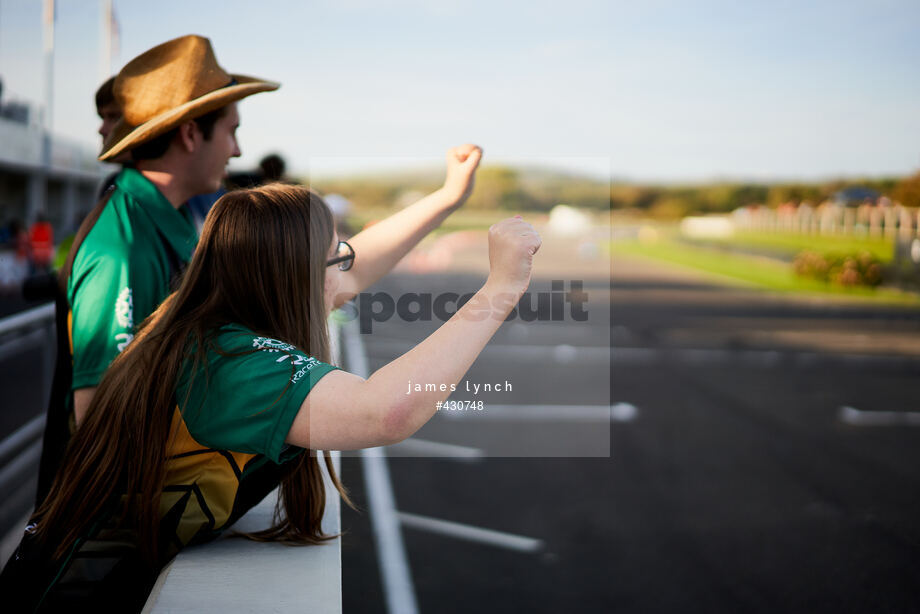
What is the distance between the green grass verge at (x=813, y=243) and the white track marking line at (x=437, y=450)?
81.5 ft

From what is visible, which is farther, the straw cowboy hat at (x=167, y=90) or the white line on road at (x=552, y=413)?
the white line on road at (x=552, y=413)

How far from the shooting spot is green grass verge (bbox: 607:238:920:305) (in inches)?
1047

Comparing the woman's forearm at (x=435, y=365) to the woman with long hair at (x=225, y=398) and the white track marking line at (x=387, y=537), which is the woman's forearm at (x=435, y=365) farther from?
the white track marking line at (x=387, y=537)

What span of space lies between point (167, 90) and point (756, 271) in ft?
122

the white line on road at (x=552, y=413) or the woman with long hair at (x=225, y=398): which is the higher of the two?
the woman with long hair at (x=225, y=398)

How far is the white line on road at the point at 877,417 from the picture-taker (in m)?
8.42

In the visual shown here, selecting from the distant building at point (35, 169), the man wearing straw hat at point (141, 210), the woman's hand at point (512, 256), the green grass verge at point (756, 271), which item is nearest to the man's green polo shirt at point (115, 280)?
the man wearing straw hat at point (141, 210)

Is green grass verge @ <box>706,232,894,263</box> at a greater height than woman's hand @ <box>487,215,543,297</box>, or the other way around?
woman's hand @ <box>487,215,543,297</box>

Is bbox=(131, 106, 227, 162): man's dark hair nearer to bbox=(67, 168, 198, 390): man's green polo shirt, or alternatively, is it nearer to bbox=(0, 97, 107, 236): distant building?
bbox=(67, 168, 198, 390): man's green polo shirt

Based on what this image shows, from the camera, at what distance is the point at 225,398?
1668 millimetres

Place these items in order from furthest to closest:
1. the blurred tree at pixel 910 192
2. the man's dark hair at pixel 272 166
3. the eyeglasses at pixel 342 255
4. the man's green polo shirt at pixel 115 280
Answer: the blurred tree at pixel 910 192, the man's dark hair at pixel 272 166, the man's green polo shirt at pixel 115 280, the eyeglasses at pixel 342 255

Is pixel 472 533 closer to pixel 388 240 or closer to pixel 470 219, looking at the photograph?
pixel 470 219

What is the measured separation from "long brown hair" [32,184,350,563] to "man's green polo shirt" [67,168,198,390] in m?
0.40

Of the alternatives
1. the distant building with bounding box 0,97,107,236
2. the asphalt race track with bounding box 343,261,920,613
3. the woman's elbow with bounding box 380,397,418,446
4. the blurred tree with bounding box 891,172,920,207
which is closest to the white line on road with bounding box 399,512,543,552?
the asphalt race track with bounding box 343,261,920,613
